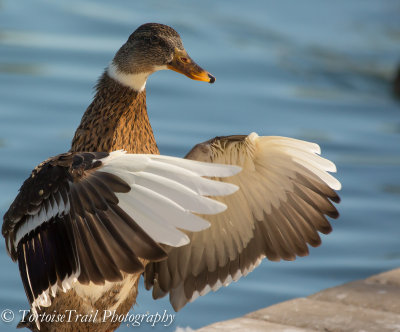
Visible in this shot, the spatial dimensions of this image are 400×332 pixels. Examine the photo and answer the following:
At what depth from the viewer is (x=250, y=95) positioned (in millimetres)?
10070

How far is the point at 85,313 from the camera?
4000mm

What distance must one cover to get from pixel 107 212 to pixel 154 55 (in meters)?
1.15

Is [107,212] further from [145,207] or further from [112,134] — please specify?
[112,134]

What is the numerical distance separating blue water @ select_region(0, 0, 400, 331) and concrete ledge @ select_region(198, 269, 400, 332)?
1107 mm

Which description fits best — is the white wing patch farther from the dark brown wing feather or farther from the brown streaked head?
the brown streaked head

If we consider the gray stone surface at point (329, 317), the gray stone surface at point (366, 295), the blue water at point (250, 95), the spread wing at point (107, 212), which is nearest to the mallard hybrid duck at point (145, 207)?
the spread wing at point (107, 212)

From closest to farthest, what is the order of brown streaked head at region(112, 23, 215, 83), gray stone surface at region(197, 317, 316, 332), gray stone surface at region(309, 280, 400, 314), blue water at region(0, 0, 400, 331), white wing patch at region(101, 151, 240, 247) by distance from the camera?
white wing patch at region(101, 151, 240, 247) → brown streaked head at region(112, 23, 215, 83) → gray stone surface at region(197, 317, 316, 332) → gray stone surface at region(309, 280, 400, 314) → blue water at region(0, 0, 400, 331)

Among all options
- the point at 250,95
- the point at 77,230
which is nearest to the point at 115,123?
the point at 77,230

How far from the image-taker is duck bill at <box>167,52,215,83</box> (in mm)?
4188

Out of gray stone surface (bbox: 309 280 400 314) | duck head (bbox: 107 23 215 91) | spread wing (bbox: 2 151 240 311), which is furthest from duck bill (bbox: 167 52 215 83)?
gray stone surface (bbox: 309 280 400 314)

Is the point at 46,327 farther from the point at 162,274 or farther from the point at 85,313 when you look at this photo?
the point at 162,274

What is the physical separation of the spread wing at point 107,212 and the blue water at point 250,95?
208cm

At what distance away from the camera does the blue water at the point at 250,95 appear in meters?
6.51

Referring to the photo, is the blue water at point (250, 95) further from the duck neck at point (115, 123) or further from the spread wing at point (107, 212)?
the spread wing at point (107, 212)
